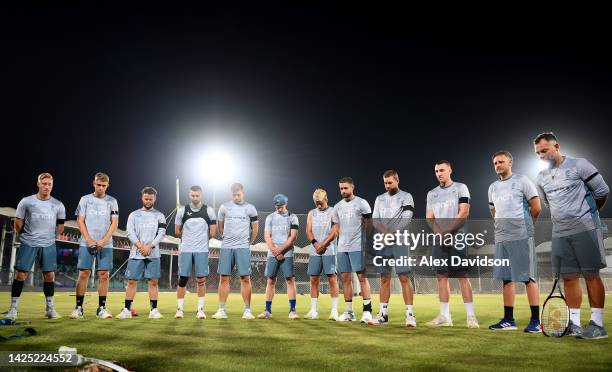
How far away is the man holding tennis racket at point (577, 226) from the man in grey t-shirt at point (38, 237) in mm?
8436

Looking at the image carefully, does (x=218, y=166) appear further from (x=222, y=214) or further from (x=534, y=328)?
(x=534, y=328)

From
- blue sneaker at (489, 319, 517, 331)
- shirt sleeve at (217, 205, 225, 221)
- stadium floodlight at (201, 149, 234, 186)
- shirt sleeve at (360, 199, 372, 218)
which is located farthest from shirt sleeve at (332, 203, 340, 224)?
stadium floodlight at (201, 149, 234, 186)

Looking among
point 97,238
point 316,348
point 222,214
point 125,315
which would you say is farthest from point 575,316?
point 97,238

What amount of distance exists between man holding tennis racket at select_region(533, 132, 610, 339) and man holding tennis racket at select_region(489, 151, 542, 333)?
70 centimetres

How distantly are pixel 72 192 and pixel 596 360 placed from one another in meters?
51.3

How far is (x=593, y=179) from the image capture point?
6.18m

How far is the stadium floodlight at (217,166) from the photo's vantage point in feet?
100

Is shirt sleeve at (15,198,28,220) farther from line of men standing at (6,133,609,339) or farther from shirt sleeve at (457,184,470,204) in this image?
shirt sleeve at (457,184,470,204)

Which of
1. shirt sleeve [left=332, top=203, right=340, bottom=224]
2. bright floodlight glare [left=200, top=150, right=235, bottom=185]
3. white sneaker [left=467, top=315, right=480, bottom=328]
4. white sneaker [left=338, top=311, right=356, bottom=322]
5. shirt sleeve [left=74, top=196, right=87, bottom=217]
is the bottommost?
white sneaker [left=338, top=311, right=356, bottom=322]

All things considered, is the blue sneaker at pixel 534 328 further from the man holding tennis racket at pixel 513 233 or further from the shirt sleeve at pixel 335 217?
the shirt sleeve at pixel 335 217

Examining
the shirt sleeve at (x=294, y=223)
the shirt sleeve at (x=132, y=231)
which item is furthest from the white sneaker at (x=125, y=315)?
the shirt sleeve at (x=294, y=223)

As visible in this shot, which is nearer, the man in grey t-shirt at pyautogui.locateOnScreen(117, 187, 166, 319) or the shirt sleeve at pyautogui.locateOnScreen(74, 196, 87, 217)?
the shirt sleeve at pyautogui.locateOnScreen(74, 196, 87, 217)

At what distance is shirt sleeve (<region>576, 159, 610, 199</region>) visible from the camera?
6.16m

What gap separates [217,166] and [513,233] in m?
25.9
